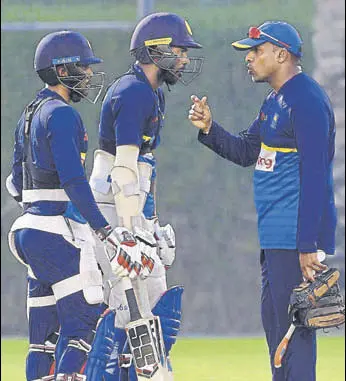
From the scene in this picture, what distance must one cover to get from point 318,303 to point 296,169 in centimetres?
60

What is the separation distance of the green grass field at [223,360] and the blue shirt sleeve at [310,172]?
3.07 metres

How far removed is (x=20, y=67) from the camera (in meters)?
11.9

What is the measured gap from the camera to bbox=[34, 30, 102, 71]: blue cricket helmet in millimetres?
7078

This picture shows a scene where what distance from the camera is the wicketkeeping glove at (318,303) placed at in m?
6.59

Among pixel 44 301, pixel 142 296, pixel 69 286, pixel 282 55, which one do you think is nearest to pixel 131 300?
pixel 142 296

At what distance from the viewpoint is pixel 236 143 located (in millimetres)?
7219

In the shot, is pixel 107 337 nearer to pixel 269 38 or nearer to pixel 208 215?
pixel 269 38

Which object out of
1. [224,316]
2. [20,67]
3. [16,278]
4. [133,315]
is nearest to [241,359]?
[224,316]

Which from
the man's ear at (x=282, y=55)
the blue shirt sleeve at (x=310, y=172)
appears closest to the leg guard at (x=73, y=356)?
the blue shirt sleeve at (x=310, y=172)

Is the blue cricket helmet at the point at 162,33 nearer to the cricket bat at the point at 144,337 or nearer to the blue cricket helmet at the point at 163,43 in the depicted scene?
the blue cricket helmet at the point at 163,43

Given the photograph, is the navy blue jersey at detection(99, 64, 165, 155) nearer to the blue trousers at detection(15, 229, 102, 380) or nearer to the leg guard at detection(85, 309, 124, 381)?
the blue trousers at detection(15, 229, 102, 380)

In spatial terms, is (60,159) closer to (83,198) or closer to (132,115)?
(83,198)

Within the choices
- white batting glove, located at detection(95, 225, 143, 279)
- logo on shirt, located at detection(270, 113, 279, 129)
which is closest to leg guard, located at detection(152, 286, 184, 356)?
white batting glove, located at detection(95, 225, 143, 279)

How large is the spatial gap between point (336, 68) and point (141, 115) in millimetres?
5410
